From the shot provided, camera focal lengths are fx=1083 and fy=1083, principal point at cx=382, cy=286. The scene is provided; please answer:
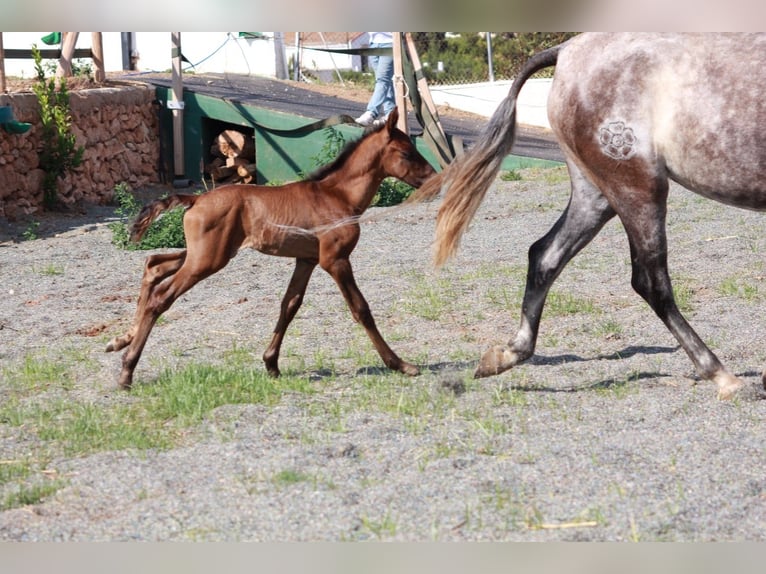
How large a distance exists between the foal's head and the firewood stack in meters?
8.85

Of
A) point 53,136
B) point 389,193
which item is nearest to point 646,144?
point 389,193

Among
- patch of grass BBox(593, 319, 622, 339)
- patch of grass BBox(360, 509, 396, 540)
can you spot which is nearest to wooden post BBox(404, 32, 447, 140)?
patch of grass BBox(593, 319, 622, 339)

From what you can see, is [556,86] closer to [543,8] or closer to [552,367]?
[552,367]

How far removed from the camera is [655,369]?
241 inches

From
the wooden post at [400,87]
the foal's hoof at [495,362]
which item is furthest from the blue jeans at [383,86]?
the foal's hoof at [495,362]

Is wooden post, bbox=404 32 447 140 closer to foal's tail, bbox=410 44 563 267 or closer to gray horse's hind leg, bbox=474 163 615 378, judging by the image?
foal's tail, bbox=410 44 563 267

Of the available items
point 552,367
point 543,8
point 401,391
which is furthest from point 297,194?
point 543,8

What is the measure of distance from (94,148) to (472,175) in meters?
8.62

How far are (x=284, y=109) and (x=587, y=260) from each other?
6700mm

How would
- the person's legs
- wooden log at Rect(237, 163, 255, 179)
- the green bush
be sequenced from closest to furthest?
the person's legs → wooden log at Rect(237, 163, 255, 179) → the green bush

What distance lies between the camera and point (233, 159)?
48.9ft

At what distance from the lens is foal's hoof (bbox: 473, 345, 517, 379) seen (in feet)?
19.6

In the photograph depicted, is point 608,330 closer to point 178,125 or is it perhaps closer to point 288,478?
point 288,478

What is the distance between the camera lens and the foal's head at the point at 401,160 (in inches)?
236
